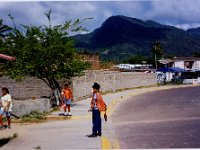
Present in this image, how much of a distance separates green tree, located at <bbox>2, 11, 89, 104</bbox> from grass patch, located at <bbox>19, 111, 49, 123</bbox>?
3.40m

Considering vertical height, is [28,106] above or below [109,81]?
below

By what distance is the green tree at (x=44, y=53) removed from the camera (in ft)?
69.5

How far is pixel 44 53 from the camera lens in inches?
839

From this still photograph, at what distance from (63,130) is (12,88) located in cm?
1445

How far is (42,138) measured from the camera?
40.4ft

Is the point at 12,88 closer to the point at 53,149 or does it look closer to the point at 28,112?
the point at 28,112

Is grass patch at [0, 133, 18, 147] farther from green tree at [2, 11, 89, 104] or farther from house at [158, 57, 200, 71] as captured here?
house at [158, 57, 200, 71]

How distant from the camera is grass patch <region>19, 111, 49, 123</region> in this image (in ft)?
55.1

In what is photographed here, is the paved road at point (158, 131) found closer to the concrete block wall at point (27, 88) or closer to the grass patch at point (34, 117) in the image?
the grass patch at point (34, 117)

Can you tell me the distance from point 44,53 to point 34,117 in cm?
480

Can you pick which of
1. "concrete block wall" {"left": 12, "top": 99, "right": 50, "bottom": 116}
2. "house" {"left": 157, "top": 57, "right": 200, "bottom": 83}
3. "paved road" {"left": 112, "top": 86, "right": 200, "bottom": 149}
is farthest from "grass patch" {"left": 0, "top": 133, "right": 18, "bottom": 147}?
"house" {"left": 157, "top": 57, "right": 200, "bottom": 83}

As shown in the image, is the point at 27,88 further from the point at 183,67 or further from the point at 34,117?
the point at 183,67

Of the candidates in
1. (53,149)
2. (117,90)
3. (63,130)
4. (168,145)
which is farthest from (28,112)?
(117,90)

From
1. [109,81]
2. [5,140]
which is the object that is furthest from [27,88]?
[5,140]
